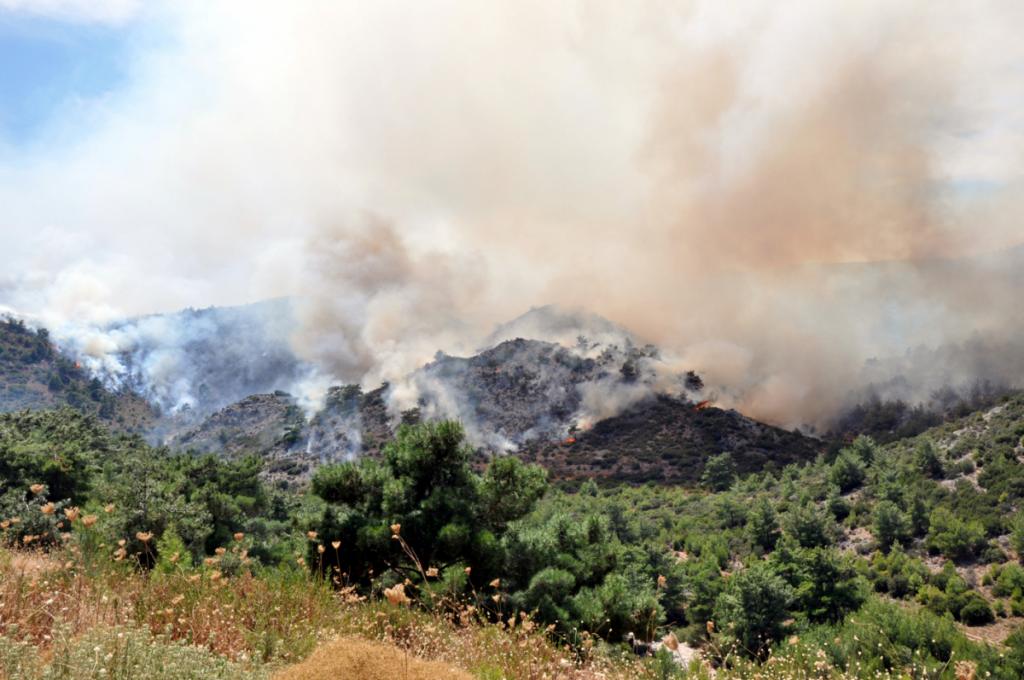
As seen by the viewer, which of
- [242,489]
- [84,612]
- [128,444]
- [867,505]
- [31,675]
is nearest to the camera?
[31,675]

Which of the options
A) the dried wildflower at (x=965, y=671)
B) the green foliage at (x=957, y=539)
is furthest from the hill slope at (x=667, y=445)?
the dried wildflower at (x=965, y=671)

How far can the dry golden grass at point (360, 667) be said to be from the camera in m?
3.89

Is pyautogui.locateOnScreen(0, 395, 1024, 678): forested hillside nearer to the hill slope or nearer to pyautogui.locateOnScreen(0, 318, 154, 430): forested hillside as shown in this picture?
the hill slope

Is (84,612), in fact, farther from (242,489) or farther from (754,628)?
(754,628)

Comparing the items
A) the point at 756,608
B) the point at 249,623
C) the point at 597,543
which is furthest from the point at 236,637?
the point at 756,608

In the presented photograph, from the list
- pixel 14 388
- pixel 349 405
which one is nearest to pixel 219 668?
pixel 349 405

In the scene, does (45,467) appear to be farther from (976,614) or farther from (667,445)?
(667,445)

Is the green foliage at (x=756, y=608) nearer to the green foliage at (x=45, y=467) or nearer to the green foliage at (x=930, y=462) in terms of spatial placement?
the green foliage at (x=930, y=462)

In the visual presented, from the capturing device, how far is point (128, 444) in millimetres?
66125

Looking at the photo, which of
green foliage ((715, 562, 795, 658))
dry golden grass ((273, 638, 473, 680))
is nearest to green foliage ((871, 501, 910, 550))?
green foliage ((715, 562, 795, 658))

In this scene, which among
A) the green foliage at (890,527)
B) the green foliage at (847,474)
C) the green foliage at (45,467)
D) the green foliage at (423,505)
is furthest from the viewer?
the green foliage at (847,474)

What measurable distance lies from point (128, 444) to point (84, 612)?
73.1 meters

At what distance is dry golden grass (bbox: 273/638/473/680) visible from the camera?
12.7 ft

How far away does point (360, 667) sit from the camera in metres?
3.97
